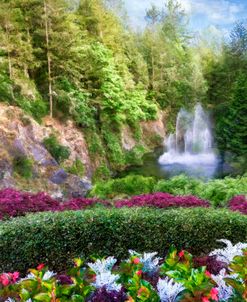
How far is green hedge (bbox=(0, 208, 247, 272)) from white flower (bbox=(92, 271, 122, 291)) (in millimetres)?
2335

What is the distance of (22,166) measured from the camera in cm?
1329

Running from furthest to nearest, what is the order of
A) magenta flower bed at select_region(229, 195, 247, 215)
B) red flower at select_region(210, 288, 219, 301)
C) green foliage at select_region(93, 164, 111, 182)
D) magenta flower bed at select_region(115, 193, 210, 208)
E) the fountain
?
1. the fountain
2. green foliage at select_region(93, 164, 111, 182)
3. magenta flower bed at select_region(115, 193, 210, 208)
4. magenta flower bed at select_region(229, 195, 247, 215)
5. red flower at select_region(210, 288, 219, 301)

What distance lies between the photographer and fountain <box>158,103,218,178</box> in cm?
2109

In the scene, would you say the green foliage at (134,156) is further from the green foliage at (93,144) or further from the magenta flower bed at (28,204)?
the magenta flower bed at (28,204)

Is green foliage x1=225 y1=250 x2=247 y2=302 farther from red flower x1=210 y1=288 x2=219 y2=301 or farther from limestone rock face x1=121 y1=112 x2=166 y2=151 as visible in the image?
limestone rock face x1=121 y1=112 x2=166 y2=151

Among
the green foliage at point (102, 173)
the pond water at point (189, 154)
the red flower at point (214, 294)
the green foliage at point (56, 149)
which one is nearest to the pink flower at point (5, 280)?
the red flower at point (214, 294)

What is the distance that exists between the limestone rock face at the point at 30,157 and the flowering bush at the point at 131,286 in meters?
9.99

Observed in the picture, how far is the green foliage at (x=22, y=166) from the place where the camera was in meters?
13.2

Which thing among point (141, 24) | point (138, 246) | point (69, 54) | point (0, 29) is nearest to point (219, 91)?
point (141, 24)

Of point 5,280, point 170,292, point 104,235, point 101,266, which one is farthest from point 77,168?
point 170,292

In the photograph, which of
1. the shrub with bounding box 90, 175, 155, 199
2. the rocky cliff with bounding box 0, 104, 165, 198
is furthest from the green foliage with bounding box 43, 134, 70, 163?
the shrub with bounding box 90, 175, 155, 199

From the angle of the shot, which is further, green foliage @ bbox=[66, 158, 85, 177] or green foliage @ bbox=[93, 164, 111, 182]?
green foliage @ bbox=[93, 164, 111, 182]

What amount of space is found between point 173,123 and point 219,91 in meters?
4.34

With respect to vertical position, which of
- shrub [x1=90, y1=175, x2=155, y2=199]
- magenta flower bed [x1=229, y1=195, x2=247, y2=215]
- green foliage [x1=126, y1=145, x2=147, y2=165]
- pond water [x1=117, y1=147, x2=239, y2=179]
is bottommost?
pond water [x1=117, y1=147, x2=239, y2=179]
